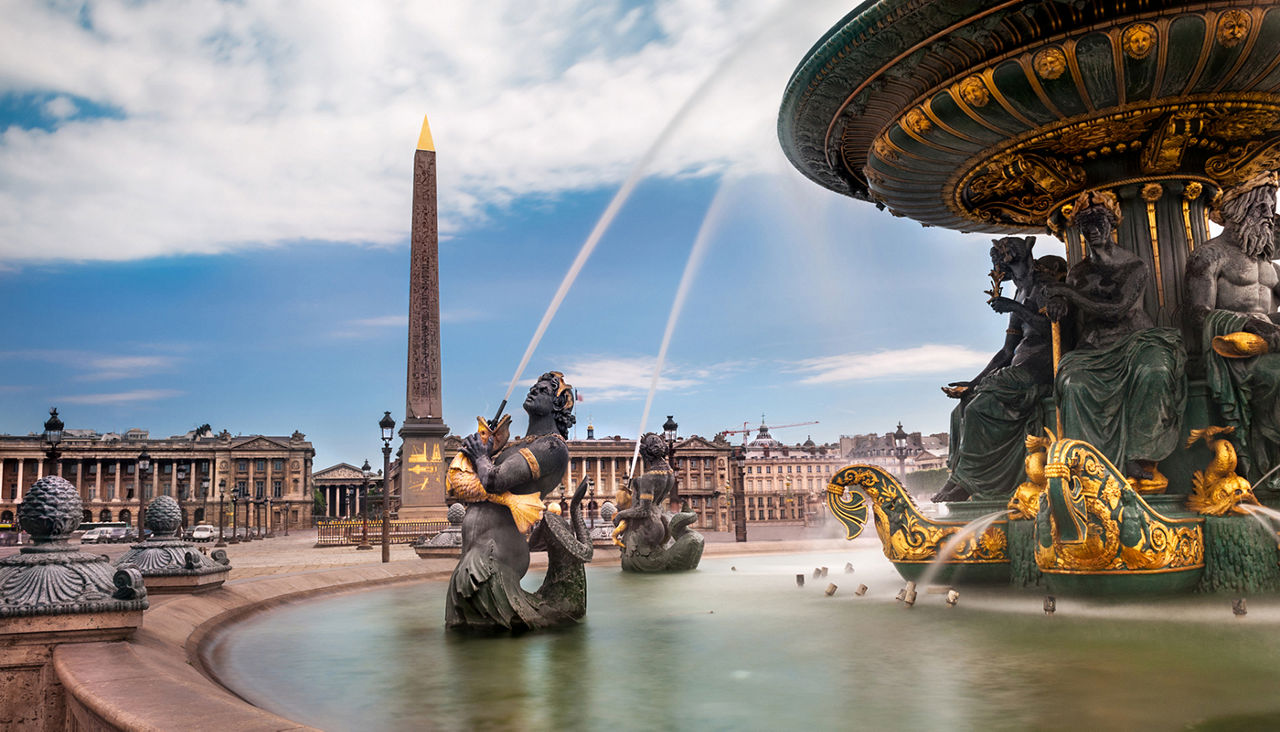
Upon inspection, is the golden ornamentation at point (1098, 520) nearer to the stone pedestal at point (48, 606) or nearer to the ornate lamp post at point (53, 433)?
the stone pedestal at point (48, 606)

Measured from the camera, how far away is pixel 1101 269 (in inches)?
278

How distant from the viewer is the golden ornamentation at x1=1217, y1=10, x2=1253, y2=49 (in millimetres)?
5906

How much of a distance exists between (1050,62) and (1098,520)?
10.5 ft

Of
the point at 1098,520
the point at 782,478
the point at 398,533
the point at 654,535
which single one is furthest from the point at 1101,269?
the point at 782,478

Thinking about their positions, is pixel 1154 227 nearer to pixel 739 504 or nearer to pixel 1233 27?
pixel 1233 27

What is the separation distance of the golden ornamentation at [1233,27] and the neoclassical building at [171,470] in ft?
327

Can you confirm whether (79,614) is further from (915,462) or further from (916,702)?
(915,462)

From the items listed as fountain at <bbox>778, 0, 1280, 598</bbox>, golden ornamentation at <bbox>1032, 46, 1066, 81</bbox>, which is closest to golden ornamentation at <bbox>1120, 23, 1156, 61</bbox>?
fountain at <bbox>778, 0, 1280, 598</bbox>

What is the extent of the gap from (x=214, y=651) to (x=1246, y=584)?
6584 mm

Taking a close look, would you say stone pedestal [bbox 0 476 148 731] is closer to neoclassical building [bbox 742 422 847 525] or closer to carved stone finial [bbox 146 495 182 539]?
carved stone finial [bbox 146 495 182 539]

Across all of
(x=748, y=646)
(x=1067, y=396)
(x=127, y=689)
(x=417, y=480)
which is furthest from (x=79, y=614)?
(x=417, y=480)

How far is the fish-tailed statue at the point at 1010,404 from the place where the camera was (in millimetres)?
7703

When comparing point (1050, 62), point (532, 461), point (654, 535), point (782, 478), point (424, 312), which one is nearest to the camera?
point (532, 461)

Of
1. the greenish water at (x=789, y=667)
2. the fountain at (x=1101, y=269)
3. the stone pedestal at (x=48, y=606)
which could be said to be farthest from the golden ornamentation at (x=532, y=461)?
the fountain at (x=1101, y=269)
